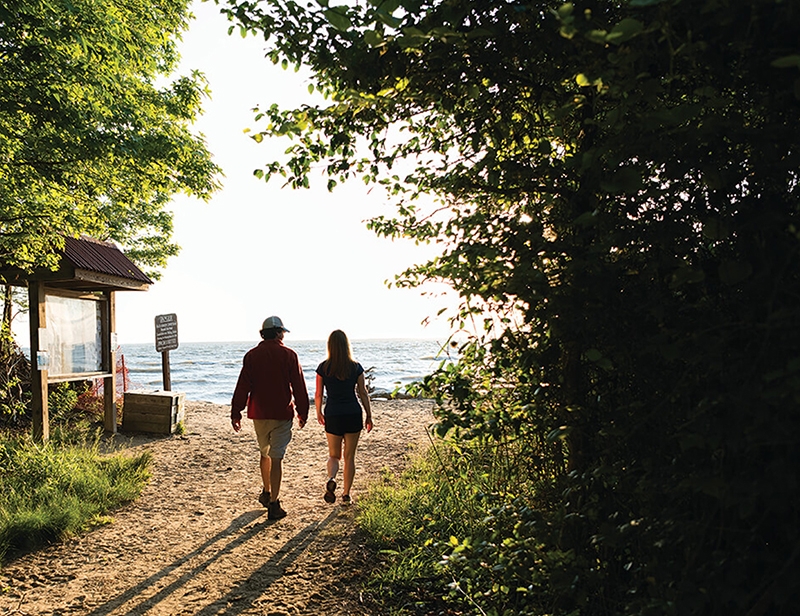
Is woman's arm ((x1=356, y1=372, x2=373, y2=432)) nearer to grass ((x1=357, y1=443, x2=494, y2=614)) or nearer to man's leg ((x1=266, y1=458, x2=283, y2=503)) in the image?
grass ((x1=357, y1=443, x2=494, y2=614))

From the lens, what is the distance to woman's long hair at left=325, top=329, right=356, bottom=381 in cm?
654

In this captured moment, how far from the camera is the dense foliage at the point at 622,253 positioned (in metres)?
1.53

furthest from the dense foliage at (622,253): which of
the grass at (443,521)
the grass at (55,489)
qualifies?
the grass at (55,489)

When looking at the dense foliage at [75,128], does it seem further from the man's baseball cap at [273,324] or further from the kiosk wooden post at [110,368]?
the kiosk wooden post at [110,368]

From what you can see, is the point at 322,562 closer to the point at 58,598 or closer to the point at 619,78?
the point at 58,598

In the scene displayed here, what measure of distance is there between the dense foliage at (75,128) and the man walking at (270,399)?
258cm

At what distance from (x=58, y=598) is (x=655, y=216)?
4.85 metres

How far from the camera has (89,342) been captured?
10328 millimetres

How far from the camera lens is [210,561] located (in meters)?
5.01

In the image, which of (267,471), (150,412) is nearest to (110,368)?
(150,412)

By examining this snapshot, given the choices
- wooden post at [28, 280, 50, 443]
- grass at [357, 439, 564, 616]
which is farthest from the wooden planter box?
grass at [357, 439, 564, 616]

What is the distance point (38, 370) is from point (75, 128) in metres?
4.43

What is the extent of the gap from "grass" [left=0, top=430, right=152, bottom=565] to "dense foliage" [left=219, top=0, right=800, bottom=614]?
461 centimetres

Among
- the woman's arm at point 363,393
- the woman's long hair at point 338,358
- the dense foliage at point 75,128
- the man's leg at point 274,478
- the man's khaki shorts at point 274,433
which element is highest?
the dense foliage at point 75,128
